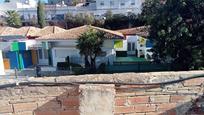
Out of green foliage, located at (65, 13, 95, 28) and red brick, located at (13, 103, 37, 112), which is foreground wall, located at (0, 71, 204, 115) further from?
green foliage, located at (65, 13, 95, 28)

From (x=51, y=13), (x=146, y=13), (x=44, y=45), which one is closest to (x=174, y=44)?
(x=146, y=13)

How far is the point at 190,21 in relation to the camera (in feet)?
57.5

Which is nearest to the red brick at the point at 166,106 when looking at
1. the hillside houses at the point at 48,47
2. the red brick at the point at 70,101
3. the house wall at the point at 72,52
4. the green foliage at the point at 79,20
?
the red brick at the point at 70,101

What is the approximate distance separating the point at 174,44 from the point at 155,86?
14.9 meters

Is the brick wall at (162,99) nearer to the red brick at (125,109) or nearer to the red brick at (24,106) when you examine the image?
the red brick at (125,109)

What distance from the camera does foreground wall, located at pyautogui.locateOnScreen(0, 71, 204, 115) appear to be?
280cm

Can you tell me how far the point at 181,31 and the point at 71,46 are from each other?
32.8 feet

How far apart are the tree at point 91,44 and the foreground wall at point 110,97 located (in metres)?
17.9

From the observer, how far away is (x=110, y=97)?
279cm

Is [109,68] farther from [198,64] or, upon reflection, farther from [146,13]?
[198,64]

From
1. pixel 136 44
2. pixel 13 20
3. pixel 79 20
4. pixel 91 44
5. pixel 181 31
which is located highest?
pixel 181 31

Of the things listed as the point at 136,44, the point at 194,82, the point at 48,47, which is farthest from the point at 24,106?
the point at 136,44

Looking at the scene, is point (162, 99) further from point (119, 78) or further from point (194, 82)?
point (119, 78)

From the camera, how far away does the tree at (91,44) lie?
21031 millimetres
